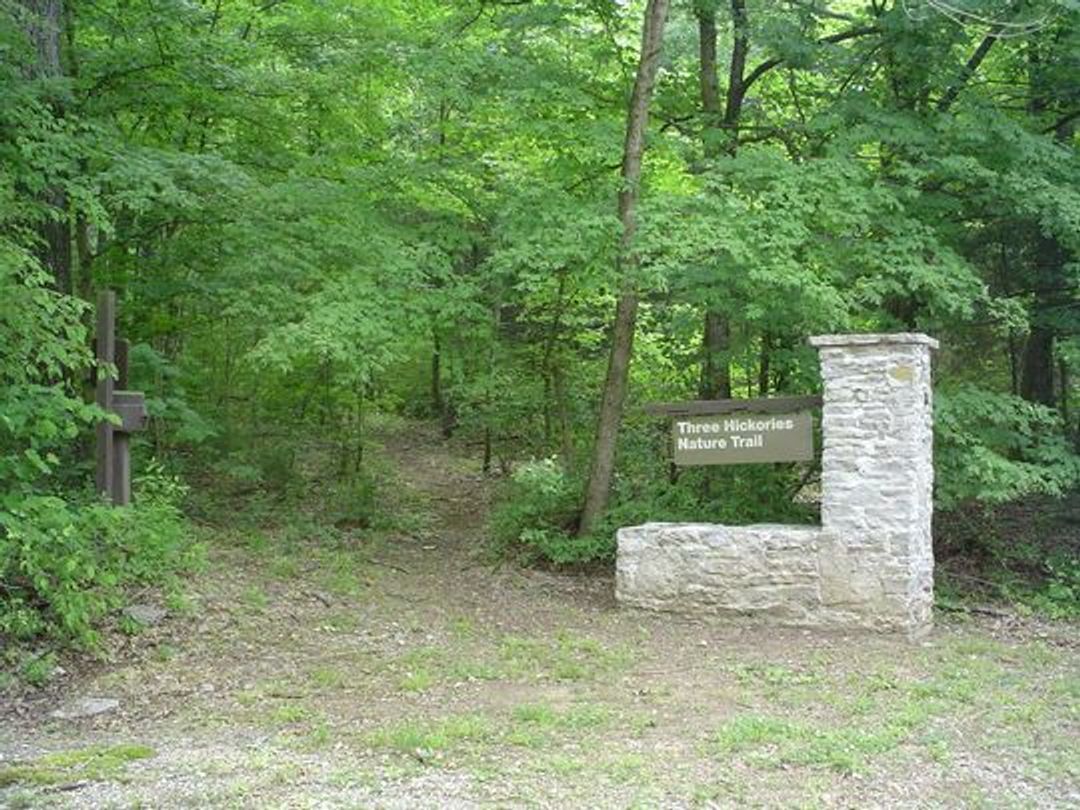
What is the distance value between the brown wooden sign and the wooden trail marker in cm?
438

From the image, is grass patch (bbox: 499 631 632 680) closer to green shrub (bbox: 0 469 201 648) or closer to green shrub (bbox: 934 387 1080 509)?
green shrub (bbox: 0 469 201 648)

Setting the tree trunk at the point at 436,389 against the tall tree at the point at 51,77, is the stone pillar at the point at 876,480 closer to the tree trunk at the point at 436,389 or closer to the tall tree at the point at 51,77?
the tall tree at the point at 51,77

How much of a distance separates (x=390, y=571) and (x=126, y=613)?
3122 mm

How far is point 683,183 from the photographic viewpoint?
11.2m

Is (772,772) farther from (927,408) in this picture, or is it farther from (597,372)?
(597,372)

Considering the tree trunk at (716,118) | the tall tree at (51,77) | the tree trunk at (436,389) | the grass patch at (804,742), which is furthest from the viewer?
the tree trunk at (436,389)

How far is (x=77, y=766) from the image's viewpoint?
188 inches

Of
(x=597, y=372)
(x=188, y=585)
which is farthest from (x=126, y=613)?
(x=597, y=372)

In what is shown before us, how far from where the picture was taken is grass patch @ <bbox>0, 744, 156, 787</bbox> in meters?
4.55

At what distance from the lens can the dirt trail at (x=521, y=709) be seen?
4562 millimetres

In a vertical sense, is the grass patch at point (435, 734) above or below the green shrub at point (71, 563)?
below

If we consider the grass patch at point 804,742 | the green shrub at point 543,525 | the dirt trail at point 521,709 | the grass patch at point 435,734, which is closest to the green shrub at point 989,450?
the dirt trail at point 521,709

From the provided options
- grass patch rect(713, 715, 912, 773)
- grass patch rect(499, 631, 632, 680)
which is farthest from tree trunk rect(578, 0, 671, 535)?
grass patch rect(713, 715, 912, 773)

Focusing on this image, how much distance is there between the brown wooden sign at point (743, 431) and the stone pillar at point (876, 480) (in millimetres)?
307
